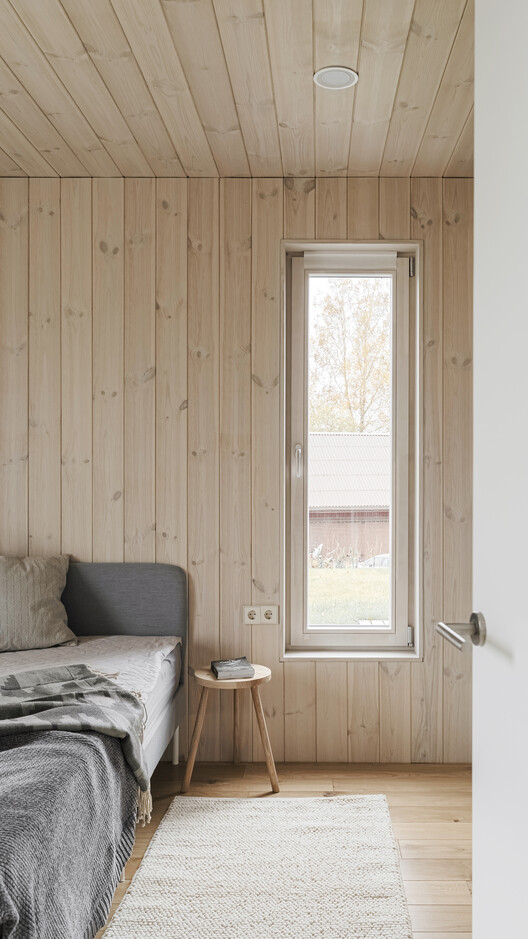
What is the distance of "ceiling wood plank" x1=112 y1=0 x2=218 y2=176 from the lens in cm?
204

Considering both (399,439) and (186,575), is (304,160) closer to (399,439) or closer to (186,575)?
(399,439)

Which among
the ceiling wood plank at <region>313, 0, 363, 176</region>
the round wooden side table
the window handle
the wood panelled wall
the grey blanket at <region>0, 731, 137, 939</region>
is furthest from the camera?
the window handle

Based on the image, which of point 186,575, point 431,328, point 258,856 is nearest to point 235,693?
point 186,575

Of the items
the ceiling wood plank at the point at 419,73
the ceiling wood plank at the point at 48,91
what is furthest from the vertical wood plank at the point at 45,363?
the ceiling wood plank at the point at 419,73

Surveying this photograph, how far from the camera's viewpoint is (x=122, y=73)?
2.34 m

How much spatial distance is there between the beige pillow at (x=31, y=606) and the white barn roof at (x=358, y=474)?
1.19 metres

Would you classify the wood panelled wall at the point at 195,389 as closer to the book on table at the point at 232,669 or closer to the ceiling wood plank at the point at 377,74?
the book on table at the point at 232,669

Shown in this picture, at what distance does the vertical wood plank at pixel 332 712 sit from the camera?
126 inches

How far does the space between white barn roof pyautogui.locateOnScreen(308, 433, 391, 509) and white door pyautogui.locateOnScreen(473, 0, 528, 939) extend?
2.12m

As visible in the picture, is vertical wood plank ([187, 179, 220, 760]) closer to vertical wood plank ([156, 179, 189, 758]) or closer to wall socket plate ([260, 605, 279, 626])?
vertical wood plank ([156, 179, 189, 758])

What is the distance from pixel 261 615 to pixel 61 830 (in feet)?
5.76

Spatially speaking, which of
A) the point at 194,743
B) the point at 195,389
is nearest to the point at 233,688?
the point at 194,743

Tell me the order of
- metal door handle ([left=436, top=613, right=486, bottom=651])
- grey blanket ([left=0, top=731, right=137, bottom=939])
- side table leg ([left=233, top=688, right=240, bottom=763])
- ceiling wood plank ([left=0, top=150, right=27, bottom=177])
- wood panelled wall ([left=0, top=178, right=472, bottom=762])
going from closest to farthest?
metal door handle ([left=436, top=613, right=486, bottom=651])
grey blanket ([left=0, top=731, right=137, bottom=939])
ceiling wood plank ([left=0, top=150, right=27, bottom=177])
side table leg ([left=233, top=688, right=240, bottom=763])
wood panelled wall ([left=0, top=178, right=472, bottom=762])

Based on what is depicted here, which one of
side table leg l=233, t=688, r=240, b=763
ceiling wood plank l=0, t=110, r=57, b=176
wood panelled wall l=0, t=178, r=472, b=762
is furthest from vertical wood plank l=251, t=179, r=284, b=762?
ceiling wood plank l=0, t=110, r=57, b=176
